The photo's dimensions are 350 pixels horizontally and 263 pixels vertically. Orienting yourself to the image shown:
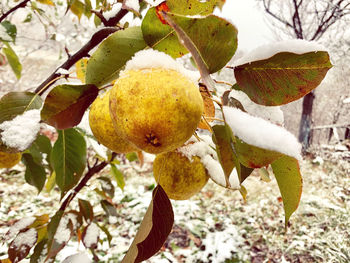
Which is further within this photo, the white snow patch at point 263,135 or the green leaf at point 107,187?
the green leaf at point 107,187

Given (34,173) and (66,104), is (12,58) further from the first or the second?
(66,104)

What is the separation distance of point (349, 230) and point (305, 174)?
7.17ft

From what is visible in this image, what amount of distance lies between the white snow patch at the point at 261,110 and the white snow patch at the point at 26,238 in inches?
29.0

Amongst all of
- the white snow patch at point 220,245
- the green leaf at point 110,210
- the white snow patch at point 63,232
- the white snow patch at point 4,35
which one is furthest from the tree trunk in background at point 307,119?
the white snow patch at point 4,35

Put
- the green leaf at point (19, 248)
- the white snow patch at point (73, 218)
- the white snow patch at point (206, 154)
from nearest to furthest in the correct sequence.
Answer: the white snow patch at point (206, 154) < the green leaf at point (19, 248) < the white snow patch at point (73, 218)

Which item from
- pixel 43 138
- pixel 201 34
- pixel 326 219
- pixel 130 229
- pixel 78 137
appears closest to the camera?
pixel 201 34

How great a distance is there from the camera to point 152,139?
30cm

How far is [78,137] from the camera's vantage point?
651 millimetres

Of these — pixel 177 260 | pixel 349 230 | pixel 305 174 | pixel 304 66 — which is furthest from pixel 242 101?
pixel 305 174

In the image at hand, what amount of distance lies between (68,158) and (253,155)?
478 mm

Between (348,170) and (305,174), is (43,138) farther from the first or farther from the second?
(305,174)

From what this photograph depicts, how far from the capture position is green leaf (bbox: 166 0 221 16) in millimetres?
315

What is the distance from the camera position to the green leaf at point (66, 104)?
0.37 meters

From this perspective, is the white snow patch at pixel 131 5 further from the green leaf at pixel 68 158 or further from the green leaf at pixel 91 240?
the green leaf at pixel 91 240
